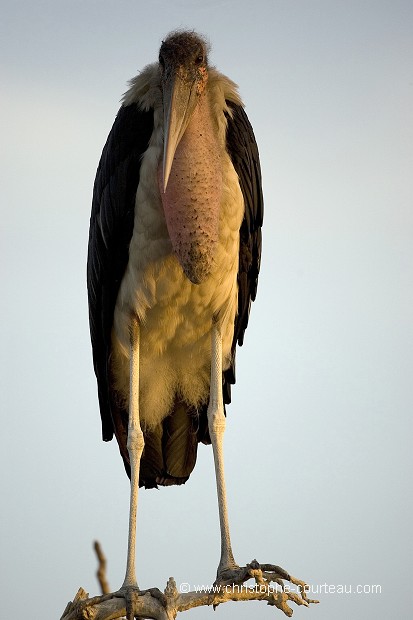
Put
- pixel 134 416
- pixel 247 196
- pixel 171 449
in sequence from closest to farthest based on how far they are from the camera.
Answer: pixel 247 196
pixel 134 416
pixel 171 449

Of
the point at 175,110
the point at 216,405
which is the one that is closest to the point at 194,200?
the point at 175,110

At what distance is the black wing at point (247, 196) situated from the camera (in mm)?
6297

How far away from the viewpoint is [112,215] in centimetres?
624

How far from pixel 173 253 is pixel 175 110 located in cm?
79

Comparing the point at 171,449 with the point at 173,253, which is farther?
the point at 171,449

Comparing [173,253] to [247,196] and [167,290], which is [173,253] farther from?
[247,196]

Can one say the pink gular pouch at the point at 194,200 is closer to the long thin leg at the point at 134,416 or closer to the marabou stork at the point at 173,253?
the marabou stork at the point at 173,253

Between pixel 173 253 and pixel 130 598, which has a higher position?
pixel 173 253

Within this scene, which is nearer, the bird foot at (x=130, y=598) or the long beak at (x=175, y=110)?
the bird foot at (x=130, y=598)

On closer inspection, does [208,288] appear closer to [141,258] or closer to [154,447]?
[141,258]

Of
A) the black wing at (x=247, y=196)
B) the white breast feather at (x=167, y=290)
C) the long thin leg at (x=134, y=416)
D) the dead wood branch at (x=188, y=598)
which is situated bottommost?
the dead wood branch at (x=188, y=598)

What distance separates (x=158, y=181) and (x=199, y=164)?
0.83 ft

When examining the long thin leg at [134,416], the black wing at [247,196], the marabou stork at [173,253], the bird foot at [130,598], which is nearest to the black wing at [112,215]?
the marabou stork at [173,253]

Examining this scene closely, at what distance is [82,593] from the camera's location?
17.8 ft
